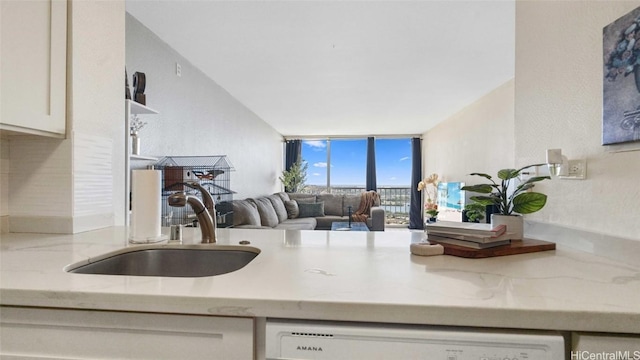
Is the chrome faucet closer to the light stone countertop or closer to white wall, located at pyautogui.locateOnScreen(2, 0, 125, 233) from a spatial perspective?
the light stone countertop

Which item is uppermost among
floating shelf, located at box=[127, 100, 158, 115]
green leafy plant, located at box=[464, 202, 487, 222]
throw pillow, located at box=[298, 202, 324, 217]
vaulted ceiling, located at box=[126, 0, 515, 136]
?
vaulted ceiling, located at box=[126, 0, 515, 136]

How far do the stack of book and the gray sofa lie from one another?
312cm

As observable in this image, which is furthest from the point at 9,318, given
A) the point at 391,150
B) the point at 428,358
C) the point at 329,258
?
the point at 391,150

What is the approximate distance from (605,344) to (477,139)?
4499 millimetres

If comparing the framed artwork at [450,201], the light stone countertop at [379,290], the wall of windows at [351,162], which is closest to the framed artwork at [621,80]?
the light stone countertop at [379,290]

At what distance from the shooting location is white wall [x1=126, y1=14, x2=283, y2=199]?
2.45 meters

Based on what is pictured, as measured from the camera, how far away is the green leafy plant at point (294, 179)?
7.74m

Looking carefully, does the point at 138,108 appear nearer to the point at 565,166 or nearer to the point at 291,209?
the point at 565,166

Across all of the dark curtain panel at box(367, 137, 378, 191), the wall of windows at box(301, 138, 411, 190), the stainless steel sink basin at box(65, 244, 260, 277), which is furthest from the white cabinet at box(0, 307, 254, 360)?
the wall of windows at box(301, 138, 411, 190)

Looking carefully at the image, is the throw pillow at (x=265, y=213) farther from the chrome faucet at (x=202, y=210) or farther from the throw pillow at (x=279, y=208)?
the chrome faucet at (x=202, y=210)

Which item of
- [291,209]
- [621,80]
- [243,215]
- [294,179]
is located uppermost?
[621,80]

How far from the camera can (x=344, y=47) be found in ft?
9.36

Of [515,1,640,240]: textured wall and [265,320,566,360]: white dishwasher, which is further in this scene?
[515,1,640,240]: textured wall

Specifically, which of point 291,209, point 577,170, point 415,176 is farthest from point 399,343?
point 415,176
